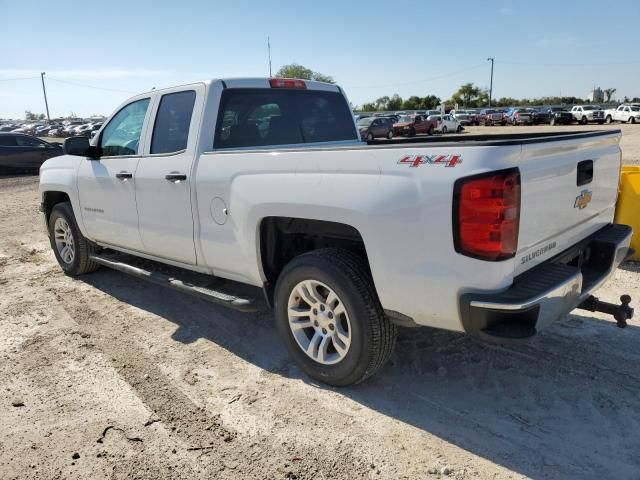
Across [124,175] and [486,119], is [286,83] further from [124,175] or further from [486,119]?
[486,119]

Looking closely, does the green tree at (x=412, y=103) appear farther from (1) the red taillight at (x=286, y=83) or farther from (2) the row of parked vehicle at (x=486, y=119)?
(1) the red taillight at (x=286, y=83)

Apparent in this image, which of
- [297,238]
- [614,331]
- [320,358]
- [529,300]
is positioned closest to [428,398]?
[320,358]

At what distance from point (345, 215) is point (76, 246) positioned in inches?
160

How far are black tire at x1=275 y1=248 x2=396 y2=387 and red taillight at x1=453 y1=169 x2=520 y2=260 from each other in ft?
2.35

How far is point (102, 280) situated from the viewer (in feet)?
19.4

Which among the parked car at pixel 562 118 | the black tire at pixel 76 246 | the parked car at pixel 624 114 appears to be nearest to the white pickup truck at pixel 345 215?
the black tire at pixel 76 246

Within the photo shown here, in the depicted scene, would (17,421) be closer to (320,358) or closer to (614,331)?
(320,358)

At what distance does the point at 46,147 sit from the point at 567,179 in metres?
20.6

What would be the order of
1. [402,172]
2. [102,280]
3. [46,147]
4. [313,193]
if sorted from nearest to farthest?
[402,172] → [313,193] → [102,280] → [46,147]

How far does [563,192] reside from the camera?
294cm

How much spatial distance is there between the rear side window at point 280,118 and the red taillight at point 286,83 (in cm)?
5

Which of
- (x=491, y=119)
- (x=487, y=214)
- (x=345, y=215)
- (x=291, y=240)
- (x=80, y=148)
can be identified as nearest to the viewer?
(x=487, y=214)

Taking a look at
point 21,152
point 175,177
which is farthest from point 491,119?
point 175,177

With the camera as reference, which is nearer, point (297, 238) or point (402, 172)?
point (402, 172)
